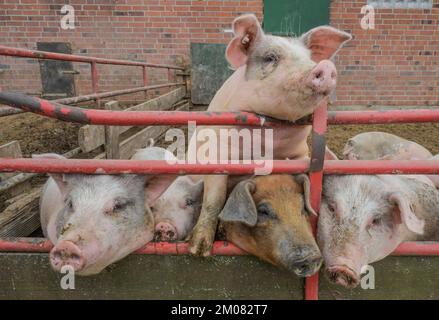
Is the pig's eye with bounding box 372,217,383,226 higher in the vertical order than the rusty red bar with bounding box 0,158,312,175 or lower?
lower

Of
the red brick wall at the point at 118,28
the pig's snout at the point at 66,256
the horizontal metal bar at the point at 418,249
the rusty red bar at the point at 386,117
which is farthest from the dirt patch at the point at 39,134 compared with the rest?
the horizontal metal bar at the point at 418,249

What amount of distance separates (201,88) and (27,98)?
6850 millimetres

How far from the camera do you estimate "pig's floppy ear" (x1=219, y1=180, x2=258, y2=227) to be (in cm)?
176

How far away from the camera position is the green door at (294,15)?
7828 millimetres

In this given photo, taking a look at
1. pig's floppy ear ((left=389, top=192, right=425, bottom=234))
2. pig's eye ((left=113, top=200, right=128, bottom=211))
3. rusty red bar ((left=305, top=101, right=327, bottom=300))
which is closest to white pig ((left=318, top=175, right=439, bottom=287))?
pig's floppy ear ((left=389, top=192, right=425, bottom=234))

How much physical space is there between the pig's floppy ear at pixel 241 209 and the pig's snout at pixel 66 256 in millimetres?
609

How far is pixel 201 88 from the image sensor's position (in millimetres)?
8266

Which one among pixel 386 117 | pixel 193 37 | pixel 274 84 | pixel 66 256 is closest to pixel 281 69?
pixel 274 84

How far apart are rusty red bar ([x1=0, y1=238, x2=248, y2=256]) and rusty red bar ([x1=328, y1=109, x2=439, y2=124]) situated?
0.71 metres

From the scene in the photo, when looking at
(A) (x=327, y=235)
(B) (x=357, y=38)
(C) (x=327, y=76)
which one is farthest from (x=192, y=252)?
(B) (x=357, y=38)

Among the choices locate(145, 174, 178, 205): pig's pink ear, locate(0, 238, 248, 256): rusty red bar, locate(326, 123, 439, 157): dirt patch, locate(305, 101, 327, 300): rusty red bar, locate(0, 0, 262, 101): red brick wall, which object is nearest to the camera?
locate(305, 101, 327, 300): rusty red bar

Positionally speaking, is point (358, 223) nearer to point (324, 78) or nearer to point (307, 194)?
point (307, 194)

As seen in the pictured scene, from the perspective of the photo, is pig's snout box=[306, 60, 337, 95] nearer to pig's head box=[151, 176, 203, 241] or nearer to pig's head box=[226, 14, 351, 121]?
pig's head box=[226, 14, 351, 121]

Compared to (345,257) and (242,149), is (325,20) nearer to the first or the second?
(242,149)
